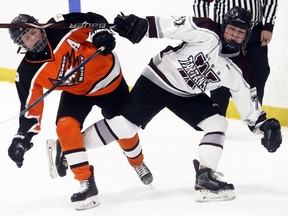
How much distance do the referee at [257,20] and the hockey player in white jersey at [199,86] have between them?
840 mm

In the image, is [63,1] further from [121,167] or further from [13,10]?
[121,167]

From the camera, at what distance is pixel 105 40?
251 cm

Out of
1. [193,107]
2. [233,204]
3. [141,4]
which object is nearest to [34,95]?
[193,107]

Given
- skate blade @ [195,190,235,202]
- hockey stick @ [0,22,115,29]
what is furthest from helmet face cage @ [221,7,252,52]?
skate blade @ [195,190,235,202]

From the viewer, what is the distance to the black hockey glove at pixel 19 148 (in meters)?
2.42

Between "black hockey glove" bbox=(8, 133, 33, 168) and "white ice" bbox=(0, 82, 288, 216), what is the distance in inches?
8.3

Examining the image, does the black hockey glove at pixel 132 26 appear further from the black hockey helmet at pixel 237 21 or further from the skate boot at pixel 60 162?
the skate boot at pixel 60 162

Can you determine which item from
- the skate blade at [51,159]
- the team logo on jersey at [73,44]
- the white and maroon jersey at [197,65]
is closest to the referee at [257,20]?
the white and maroon jersey at [197,65]

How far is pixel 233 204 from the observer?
95.8 inches

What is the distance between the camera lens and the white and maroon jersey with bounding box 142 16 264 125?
240cm

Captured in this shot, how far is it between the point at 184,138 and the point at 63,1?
2122 millimetres

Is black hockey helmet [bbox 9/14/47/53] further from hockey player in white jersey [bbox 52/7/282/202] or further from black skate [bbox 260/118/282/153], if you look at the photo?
black skate [bbox 260/118/282/153]

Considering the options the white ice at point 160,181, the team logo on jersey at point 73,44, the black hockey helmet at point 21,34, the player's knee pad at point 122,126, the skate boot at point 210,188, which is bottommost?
the white ice at point 160,181

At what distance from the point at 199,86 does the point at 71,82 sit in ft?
1.63
